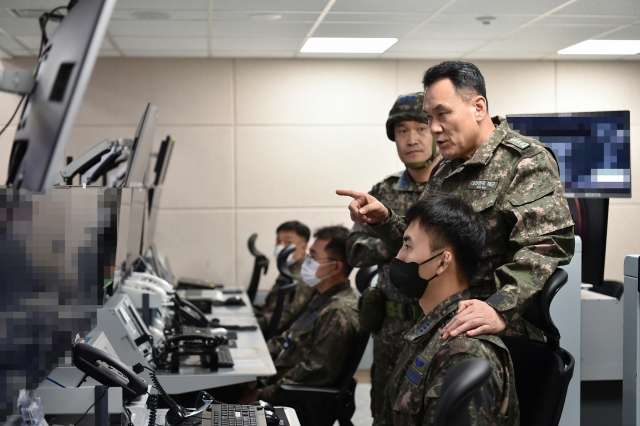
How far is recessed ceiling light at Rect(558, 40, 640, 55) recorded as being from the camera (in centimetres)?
517

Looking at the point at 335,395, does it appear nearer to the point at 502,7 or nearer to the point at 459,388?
the point at 459,388

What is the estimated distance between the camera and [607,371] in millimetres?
2631

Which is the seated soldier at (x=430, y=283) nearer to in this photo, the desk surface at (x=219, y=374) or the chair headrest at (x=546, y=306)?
the chair headrest at (x=546, y=306)

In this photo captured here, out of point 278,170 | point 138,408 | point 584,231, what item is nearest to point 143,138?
point 138,408

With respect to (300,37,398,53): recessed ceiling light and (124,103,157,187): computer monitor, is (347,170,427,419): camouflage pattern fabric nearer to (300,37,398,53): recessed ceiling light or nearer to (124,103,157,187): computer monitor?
(124,103,157,187): computer monitor

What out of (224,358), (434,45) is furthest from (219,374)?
(434,45)

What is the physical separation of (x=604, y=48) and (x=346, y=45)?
2029mm

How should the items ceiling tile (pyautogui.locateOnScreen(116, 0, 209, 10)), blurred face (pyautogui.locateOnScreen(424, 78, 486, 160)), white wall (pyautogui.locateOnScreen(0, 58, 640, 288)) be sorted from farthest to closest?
white wall (pyautogui.locateOnScreen(0, 58, 640, 288)), ceiling tile (pyautogui.locateOnScreen(116, 0, 209, 10)), blurred face (pyautogui.locateOnScreen(424, 78, 486, 160))

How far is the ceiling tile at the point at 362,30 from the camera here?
14.9 ft

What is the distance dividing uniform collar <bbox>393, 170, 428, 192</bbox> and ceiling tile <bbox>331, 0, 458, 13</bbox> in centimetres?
156

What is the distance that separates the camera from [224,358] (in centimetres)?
266

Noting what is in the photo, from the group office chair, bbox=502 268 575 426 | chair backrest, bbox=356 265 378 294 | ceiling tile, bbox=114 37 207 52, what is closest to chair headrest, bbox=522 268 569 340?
office chair, bbox=502 268 575 426

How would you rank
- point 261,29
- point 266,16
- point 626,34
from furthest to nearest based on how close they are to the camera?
point 626,34 < point 261,29 < point 266,16

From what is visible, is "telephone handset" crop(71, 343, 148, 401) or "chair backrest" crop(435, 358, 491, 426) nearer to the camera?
"chair backrest" crop(435, 358, 491, 426)
